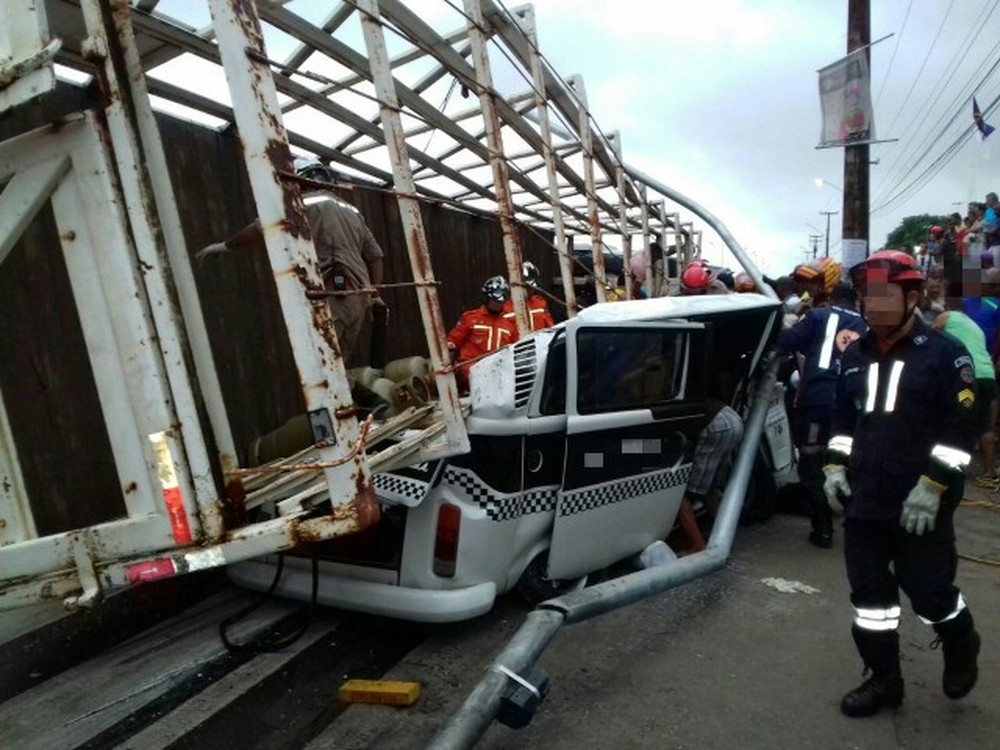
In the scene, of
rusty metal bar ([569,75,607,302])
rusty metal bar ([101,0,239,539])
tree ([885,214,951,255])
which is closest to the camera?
rusty metal bar ([101,0,239,539])

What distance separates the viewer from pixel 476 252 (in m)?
8.82

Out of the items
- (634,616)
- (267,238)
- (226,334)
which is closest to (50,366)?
(226,334)

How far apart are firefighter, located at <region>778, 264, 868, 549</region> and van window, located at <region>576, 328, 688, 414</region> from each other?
138 cm

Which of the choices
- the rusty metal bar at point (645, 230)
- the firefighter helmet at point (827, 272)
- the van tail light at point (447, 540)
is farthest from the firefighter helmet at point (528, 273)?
the firefighter helmet at point (827, 272)

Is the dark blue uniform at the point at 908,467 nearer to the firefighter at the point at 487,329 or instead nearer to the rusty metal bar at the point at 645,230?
the firefighter at the point at 487,329

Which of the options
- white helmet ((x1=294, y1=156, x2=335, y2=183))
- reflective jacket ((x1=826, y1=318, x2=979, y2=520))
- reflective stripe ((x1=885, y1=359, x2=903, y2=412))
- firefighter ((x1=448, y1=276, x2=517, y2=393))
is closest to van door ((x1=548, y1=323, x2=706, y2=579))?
reflective jacket ((x1=826, y1=318, x2=979, y2=520))

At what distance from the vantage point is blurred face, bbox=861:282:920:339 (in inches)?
109

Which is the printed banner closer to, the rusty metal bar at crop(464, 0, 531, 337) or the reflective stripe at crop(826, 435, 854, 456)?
the reflective stripe at crop(826, 435, 854, 456)

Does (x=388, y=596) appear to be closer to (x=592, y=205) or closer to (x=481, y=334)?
(x=481, y=334)

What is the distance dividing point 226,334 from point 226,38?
3613mm

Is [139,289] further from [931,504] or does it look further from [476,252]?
[476,252]

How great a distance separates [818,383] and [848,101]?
6001mm

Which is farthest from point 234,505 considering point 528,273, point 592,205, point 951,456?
point 528,273

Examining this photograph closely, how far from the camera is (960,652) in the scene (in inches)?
110
